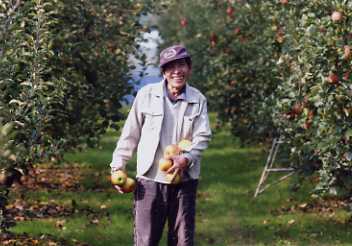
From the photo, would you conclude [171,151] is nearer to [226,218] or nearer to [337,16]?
[337,16]

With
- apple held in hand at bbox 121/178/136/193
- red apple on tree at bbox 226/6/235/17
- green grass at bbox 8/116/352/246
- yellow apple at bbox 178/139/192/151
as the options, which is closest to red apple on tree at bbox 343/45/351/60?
green grass at bbox 8/116/352/246

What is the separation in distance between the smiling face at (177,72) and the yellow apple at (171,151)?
42 centimetres

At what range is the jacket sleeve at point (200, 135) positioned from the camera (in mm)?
6062

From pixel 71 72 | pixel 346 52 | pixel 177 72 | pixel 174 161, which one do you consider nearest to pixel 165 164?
pixel 174 161

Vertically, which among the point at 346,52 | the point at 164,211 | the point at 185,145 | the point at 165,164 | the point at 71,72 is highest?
the point at 346,52

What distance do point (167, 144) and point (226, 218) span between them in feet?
17.7

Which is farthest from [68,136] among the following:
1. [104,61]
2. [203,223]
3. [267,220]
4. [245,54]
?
[245,54]

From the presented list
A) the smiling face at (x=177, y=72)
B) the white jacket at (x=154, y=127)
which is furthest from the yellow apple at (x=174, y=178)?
the smiling face at (x=177, y=72)

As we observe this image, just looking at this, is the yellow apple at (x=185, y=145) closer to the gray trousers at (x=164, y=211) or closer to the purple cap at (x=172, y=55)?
the gray trousers at (x=164, y=211)

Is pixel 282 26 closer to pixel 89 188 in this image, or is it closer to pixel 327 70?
pixel 327 70

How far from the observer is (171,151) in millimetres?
6039

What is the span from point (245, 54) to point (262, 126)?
175cm

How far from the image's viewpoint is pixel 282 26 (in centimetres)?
1129

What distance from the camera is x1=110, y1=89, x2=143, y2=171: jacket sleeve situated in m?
6.28
